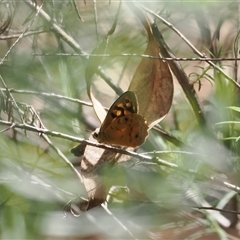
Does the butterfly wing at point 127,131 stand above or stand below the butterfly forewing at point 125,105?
below

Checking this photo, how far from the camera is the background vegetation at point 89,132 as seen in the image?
486 millimetres

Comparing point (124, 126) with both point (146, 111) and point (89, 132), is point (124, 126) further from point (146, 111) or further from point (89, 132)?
point (89, 132)

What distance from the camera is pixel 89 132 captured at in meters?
0.54

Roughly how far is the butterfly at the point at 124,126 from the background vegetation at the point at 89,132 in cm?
6

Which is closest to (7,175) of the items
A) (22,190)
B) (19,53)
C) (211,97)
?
(22,190)

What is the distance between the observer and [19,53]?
21.0 inches

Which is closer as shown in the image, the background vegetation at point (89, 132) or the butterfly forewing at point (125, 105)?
the butterfly forewing at point (125, 105)

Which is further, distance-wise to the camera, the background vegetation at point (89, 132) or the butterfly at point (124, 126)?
the background vegetation at point (89, 132)

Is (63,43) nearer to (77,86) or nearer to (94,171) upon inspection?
(77,86)

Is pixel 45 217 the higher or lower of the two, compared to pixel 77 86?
lower

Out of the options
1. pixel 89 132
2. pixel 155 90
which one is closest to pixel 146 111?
pixel 155 90

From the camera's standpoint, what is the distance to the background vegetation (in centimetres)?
49

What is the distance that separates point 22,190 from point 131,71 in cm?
18

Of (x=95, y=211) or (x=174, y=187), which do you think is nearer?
(x=174, y=187)
